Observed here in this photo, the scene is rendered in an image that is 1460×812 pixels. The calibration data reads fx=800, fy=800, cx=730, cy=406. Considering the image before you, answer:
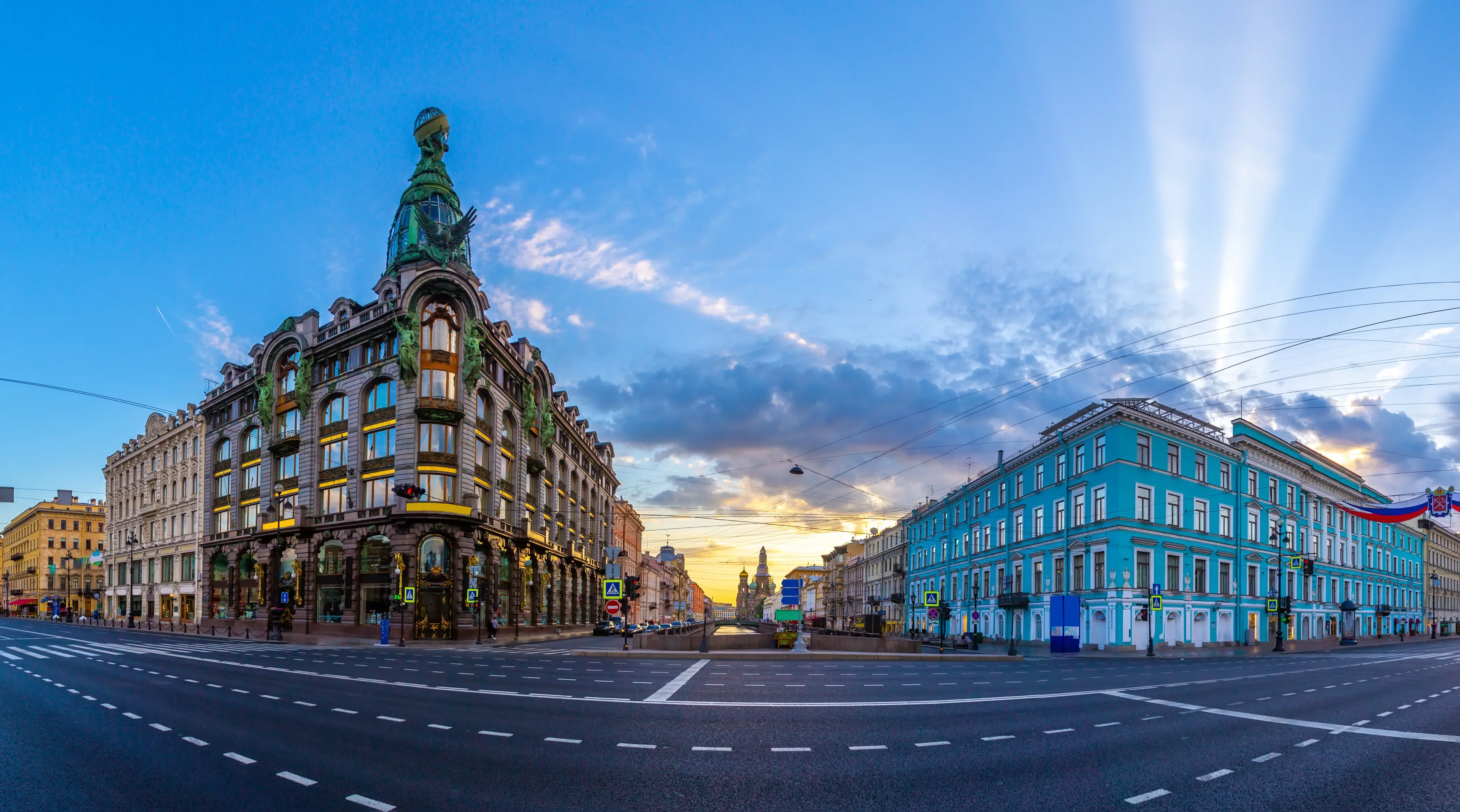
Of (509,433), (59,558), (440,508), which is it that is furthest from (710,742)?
(59,558)

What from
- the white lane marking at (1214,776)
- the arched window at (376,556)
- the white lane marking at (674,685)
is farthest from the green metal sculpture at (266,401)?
the white lane marking at (1214,776)

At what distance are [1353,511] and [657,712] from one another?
3007cm

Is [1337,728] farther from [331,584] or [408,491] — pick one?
[331,584]

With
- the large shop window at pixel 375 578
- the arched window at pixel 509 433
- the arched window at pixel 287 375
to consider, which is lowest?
the large shop window at pixel 375 578

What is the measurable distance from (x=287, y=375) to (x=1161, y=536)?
6147cm

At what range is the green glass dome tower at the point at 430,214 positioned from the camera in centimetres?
6038

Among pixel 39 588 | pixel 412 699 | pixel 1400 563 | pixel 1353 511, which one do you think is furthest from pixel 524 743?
pixel 39 588

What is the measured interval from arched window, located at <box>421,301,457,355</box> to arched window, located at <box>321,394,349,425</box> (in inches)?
326

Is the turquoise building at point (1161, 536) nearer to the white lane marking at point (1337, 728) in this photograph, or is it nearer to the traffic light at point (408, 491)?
the white lane marking at point (1337, 728)

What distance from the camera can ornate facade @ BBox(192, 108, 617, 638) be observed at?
5022 cm

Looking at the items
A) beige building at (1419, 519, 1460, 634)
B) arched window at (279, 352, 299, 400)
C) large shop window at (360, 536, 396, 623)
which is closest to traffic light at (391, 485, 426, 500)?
large shop window at (360, 536, 396, 623)

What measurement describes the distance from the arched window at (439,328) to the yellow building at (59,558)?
99.4 m

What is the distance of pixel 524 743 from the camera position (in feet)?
40.2

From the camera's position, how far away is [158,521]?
80.6 meters
